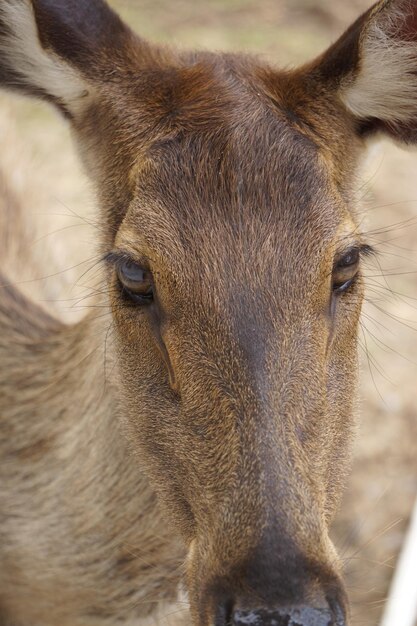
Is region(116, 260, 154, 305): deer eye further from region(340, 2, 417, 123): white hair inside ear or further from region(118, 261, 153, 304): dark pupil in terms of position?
region(340, 2, 417, 123): white hair inside ear

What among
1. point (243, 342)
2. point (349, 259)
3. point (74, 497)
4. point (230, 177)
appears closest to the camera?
point (243, 342)

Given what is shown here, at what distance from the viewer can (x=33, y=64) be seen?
154 inches

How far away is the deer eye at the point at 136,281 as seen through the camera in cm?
338

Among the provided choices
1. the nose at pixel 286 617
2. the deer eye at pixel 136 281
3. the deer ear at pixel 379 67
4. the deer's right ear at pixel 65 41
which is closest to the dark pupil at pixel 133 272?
the deer eye at pixel 136 281

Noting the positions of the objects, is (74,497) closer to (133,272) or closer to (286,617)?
(133,272)

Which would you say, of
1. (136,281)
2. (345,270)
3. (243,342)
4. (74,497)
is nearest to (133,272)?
(136,281)

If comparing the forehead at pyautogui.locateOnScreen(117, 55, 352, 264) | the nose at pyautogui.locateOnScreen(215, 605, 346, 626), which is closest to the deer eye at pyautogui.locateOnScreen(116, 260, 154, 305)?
the forehead at pyautogui.locateOnScreen(117, 55, 352, 264)

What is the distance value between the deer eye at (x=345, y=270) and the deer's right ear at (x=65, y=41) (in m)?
1.19

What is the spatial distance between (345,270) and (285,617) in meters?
1.25

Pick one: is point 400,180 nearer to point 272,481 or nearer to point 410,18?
point 410,18

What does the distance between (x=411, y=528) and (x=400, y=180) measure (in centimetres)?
355

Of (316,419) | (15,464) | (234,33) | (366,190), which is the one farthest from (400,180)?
(316,419)

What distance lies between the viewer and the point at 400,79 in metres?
3.82

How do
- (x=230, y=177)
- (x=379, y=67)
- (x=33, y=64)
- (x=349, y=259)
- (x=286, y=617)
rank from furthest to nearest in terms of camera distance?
1. (x=33, y=64)
2. (x=379, y=67)
3. (x=349, y=259)
4. (x=230, y=177)
5. (x=286, y=617)
